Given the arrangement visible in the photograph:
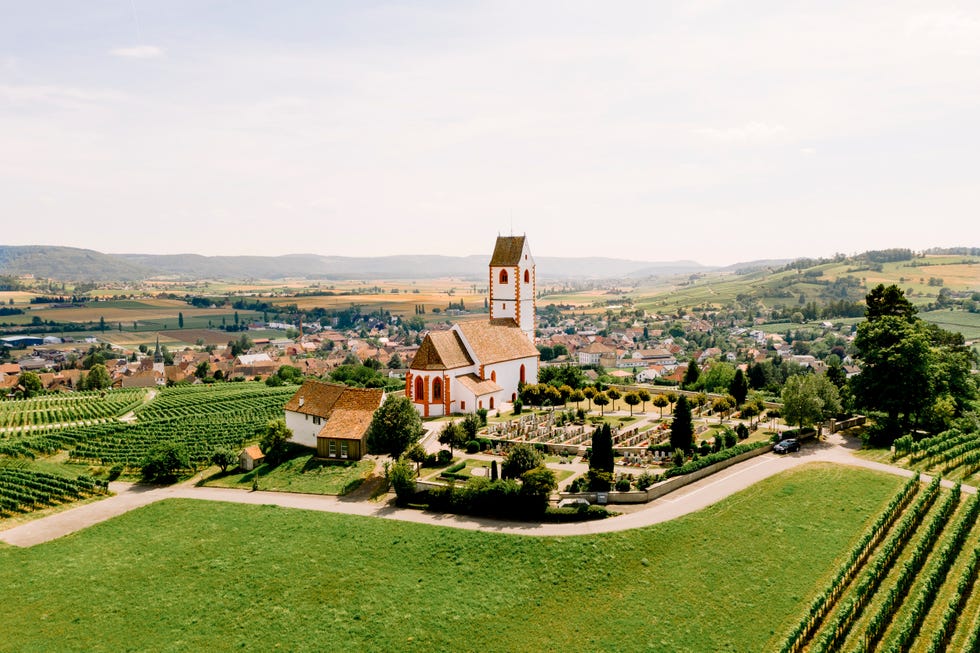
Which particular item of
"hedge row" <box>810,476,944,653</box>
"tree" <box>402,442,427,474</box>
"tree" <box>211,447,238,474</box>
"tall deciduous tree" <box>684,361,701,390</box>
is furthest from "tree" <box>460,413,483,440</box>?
"tall deciduous tree" <box>684,361,701,390</box>

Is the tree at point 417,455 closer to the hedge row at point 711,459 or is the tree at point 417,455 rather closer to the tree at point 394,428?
the tree at point 394,428

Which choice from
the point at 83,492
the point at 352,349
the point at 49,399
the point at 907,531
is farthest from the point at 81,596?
the point at 352,349

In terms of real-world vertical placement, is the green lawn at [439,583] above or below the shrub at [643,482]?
below

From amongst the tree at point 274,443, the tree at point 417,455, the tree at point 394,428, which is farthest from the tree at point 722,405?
the tree at point 274,443

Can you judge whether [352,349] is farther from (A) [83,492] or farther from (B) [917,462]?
(B) [917,462]

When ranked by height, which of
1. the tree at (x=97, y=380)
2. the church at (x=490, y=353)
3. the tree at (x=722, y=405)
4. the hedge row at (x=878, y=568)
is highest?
the church at (x=490, y=353)

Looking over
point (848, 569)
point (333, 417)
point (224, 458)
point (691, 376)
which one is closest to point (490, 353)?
point (333, 417)
